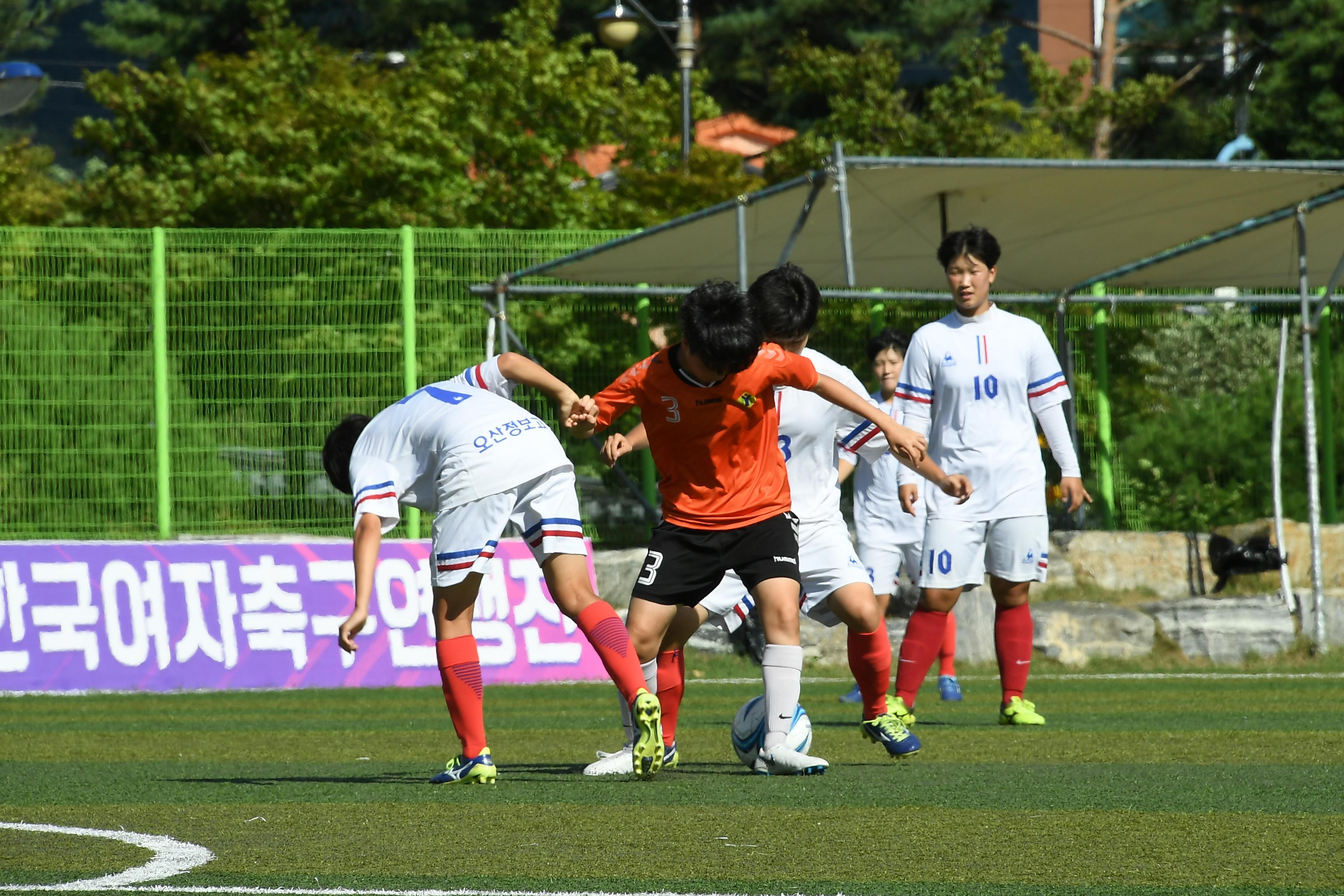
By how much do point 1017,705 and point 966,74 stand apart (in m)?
24.7

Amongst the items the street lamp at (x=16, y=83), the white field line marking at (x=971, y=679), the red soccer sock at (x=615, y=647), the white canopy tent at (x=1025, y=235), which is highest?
the street lamp at (x=16, y=83)

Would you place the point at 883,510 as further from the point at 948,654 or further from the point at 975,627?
the point at 975,627

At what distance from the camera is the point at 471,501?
6.33 m

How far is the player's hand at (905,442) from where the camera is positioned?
6328 mm

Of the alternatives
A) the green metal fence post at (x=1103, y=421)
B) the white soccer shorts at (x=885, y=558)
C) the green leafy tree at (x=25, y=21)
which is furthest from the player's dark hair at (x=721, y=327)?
the green leafy tree at (x=25, y=21)

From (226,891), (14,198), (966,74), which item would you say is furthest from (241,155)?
(226,891)

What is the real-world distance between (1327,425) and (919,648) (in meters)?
7.74

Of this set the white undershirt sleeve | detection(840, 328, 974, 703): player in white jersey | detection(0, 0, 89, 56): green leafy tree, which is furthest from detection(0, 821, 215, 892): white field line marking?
detection(0, 0, 89, 56): green leafy tree

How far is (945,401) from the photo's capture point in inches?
320

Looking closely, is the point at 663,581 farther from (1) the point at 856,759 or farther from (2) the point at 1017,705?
(2) the point at 1017,705

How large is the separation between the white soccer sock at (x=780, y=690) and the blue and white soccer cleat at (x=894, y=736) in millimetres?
512

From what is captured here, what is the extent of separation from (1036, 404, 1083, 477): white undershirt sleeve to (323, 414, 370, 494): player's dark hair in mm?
3095

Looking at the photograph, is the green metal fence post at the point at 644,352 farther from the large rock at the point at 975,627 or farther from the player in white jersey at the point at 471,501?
the player in white jersey at the point at 471,501

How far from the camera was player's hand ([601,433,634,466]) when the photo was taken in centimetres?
622
